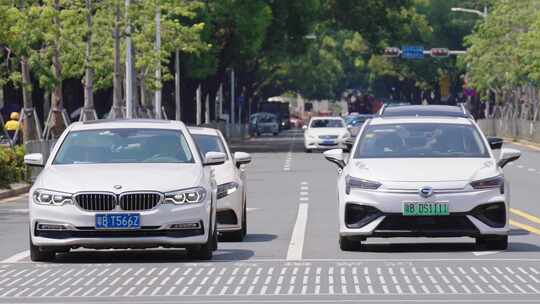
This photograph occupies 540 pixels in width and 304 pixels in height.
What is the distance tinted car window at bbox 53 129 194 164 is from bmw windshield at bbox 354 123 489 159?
2280 mm

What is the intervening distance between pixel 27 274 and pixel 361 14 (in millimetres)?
63198

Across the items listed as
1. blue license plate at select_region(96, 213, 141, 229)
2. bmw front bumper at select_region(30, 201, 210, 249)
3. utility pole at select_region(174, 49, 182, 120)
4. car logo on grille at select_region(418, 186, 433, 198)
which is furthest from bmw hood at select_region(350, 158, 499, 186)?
utility pole at select_region(174, 49, 182, 120)

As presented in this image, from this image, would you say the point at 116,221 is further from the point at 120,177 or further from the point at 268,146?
the point at 268,146

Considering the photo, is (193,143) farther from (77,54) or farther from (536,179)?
(77,54)

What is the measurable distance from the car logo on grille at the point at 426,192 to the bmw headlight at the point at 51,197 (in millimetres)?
3706

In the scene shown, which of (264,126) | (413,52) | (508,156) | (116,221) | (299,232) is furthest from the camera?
(264,126)

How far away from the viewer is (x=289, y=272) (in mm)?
16109

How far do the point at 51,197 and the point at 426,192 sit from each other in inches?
154

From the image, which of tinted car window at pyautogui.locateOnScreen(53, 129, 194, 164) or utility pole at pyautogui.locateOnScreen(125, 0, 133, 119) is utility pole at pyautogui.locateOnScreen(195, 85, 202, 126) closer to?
utility pole at pyautogui.locateOnScreen(125, 0, 133, 119)

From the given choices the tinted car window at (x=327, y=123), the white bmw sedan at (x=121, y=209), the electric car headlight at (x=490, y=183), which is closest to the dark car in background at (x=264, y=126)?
the tinted car window at (x=327, y=123)

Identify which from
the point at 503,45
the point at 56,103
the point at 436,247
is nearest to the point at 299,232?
the point at 436,247

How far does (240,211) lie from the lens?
68.5 ft

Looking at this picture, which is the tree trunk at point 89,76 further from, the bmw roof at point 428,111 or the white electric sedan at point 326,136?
the bmw roof at point 428,111

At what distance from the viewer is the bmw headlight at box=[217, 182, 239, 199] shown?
67.8ft
